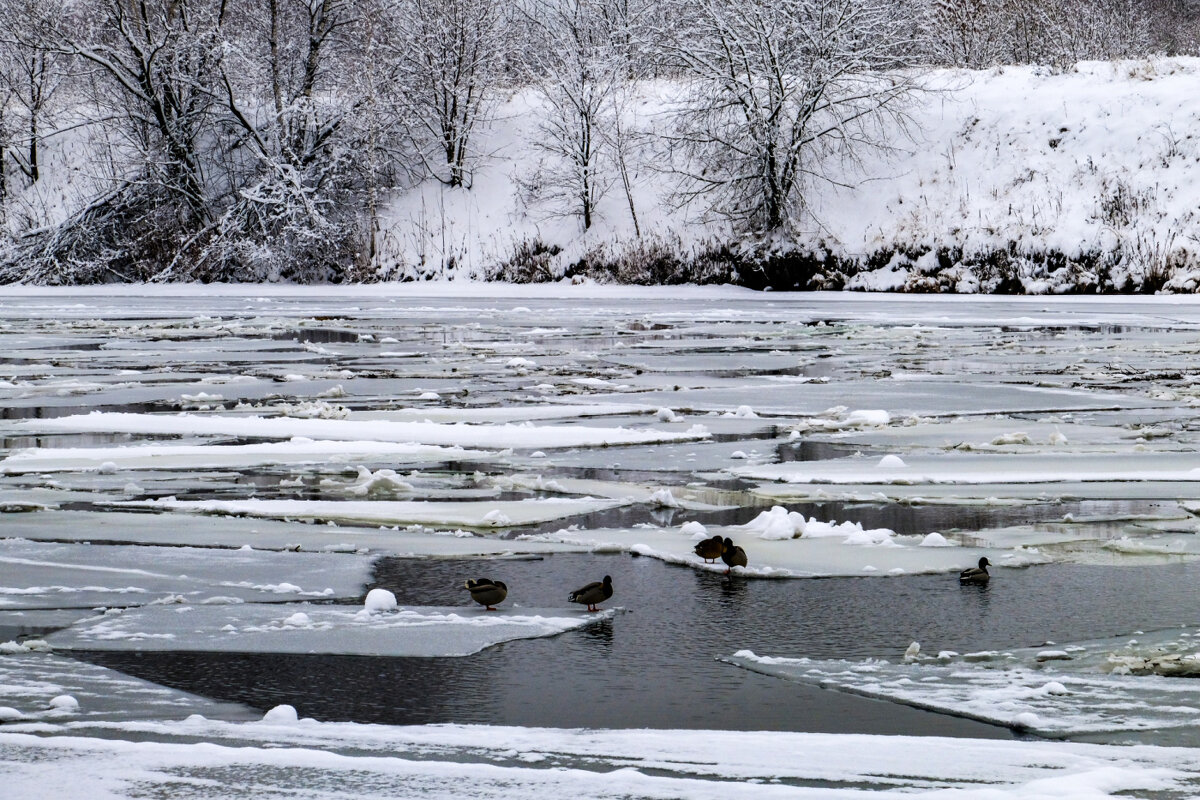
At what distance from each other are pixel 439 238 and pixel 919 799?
91.6 feet

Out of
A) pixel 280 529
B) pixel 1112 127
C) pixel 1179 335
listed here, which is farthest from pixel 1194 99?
pixel 280 529

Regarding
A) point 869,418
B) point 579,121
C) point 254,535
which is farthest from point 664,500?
point 579,121

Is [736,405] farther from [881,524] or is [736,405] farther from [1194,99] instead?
Result: [1194,99]

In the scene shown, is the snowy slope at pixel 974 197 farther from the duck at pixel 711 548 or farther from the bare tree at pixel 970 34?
the duck at pixel 711 548

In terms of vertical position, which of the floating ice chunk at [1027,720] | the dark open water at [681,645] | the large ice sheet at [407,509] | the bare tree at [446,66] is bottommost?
the dark open water at [681,645]

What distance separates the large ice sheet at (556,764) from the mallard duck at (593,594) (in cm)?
105

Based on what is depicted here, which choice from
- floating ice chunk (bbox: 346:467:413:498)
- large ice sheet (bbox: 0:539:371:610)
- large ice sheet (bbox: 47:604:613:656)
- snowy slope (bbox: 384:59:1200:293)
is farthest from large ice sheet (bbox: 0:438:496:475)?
snowy slope (bbox: 384:59:1200:293)

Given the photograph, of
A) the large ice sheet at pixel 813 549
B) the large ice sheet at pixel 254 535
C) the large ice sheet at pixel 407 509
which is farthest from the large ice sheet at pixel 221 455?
the large ice sheet at pixel 813 549

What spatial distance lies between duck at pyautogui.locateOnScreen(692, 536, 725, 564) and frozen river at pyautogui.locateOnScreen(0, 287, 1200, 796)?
0.04m

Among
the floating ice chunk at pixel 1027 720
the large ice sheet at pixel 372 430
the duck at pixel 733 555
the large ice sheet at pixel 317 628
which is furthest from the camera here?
the large ice sheet at pixel 372 430

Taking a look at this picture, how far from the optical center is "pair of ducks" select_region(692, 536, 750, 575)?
439cm

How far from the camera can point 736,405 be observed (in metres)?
9.09

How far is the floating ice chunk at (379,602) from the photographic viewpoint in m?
3.94

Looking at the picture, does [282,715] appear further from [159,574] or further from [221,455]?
[221,455]
